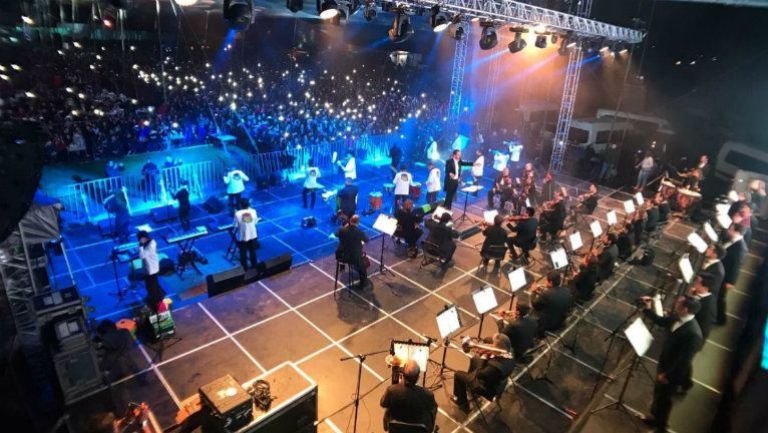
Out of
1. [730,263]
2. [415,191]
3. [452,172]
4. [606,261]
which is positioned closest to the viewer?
[606,261]

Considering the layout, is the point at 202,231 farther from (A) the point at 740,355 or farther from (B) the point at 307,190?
(A) the point at 740,355

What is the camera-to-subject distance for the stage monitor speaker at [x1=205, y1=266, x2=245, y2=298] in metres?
8.11

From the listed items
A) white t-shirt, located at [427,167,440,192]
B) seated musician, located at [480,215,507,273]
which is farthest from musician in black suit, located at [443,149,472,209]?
seated musician, located at [480,215,507,273]

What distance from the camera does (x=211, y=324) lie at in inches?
293

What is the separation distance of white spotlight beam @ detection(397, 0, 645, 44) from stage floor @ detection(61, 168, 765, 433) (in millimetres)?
5718

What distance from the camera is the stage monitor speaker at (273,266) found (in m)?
8.78

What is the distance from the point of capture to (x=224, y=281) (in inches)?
326

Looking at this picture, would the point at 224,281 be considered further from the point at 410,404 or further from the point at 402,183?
the point at 402,183

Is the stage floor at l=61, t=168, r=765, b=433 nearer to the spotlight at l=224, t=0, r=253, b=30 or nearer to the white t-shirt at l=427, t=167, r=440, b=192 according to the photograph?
the white t-shirt at l=427, t=167, r=440, b=192

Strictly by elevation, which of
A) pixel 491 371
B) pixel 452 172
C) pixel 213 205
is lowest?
pixel 213 205

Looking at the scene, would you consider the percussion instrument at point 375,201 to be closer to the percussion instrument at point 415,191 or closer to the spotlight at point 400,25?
the percussion instrument at point 415,191

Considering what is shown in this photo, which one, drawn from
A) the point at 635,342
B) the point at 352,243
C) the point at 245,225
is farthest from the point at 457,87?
the point at 635,342

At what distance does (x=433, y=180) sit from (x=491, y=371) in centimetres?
793

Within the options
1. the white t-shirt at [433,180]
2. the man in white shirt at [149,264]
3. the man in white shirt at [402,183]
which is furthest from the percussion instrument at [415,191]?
the man in white shirt at [149,264]
